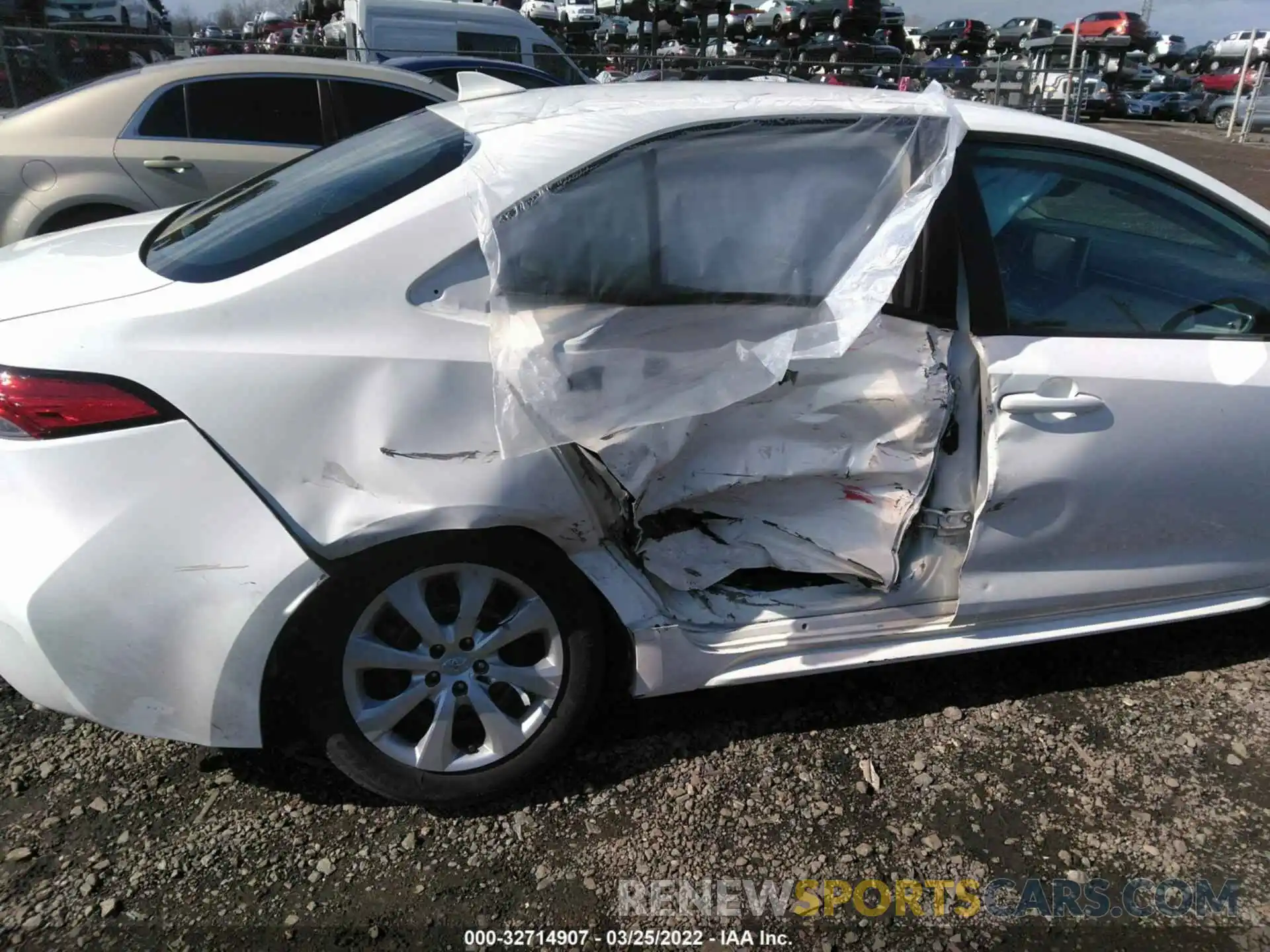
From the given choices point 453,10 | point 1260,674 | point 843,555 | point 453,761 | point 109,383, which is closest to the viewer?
point 109,383

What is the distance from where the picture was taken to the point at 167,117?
19.2 ft

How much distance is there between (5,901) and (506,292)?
1.77 m

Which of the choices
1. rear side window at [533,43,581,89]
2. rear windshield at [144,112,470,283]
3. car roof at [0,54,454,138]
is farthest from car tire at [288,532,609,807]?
rear side window at [533,43,581,89]

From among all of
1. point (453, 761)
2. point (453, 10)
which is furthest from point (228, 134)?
point (453, 10)

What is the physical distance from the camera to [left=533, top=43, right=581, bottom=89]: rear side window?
11773mm

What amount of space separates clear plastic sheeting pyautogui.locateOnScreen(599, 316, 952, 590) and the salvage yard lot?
0.53 meters

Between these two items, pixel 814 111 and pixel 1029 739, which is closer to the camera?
pixel 814 111

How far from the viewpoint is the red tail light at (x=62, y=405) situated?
1954 millimetres

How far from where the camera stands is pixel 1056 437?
2.49 m

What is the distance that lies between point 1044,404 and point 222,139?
5.47 meters

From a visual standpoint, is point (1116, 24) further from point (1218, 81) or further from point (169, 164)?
point (169, 164)

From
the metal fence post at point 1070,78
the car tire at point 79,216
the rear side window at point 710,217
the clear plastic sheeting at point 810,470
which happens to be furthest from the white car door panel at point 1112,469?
the metal fence post at point 1070,78

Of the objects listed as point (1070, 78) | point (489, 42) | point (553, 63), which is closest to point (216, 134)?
point (489, 42)

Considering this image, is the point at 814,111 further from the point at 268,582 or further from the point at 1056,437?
the point at 268,582
